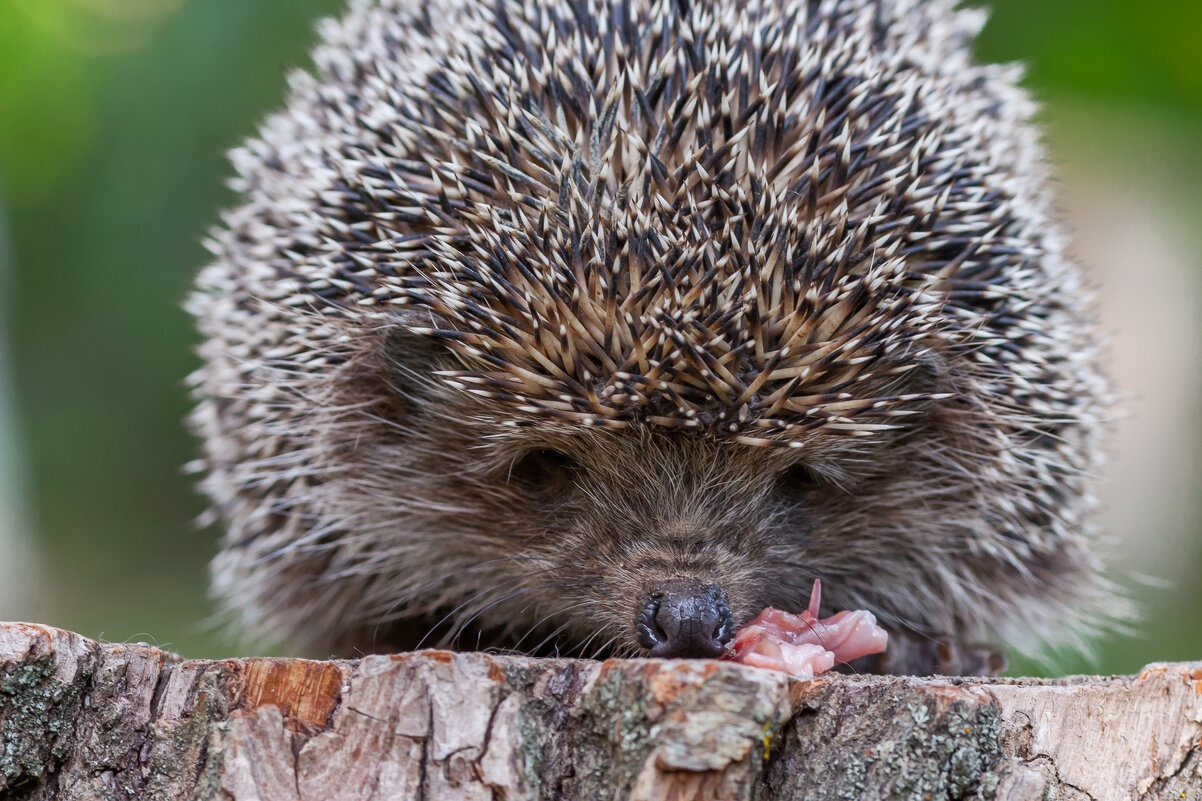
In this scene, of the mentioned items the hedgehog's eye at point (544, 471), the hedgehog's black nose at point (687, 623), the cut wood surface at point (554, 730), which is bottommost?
the cut wood surface at point (554, 730)

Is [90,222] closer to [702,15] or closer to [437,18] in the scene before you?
[437,18]

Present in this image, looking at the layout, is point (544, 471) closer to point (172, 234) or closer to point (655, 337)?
point (655, 337)

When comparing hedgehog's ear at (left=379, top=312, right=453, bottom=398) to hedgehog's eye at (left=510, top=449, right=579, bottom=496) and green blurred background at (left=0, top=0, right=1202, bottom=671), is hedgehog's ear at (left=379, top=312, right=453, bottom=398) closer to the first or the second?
hedgehog's eye at (left=510, top=449, right=579, bottom=496)

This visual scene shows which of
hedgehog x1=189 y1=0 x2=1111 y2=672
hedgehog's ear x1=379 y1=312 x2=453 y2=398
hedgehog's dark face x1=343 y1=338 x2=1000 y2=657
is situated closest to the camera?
hedgehog x1=189 y1=0 x2=1111 y2=672

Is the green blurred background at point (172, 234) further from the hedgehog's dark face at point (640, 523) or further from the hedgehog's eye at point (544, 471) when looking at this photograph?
the hedgehog's eye at point (544, 471)

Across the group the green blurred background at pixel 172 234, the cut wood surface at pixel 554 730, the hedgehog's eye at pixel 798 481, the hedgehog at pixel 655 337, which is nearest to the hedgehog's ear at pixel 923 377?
the hedgehog at pixel 655 337

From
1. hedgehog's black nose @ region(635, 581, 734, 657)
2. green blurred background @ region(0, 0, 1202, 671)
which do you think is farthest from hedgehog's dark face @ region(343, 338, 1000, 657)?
green blurred background @ region(0, 0, 1202, 671)
